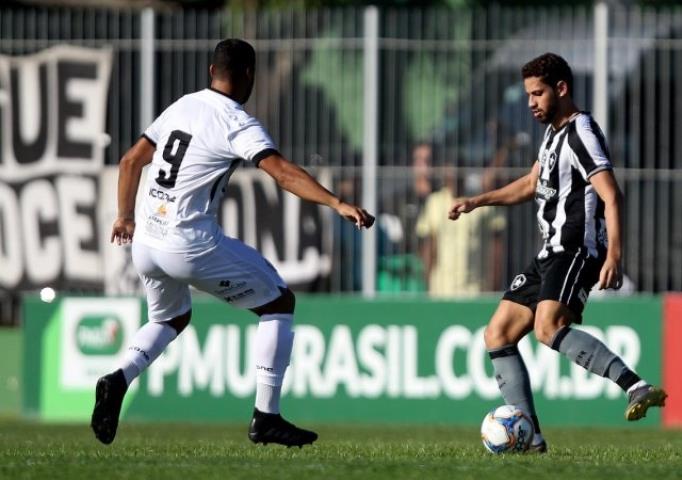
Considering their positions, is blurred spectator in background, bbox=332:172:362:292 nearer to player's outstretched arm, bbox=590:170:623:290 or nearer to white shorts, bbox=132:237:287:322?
white shorts, bbox=132:237:287:322

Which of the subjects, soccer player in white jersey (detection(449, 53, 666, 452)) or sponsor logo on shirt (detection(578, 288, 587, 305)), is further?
sponsor logo on shirt (detection(578, 288, 587, 305))

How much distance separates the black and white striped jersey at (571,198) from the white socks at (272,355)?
1.42 m

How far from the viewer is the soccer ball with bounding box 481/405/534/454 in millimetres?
8883

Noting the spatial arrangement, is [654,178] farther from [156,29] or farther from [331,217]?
[156,29]

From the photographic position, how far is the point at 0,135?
672 inches

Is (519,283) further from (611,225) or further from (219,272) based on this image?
(219,272)

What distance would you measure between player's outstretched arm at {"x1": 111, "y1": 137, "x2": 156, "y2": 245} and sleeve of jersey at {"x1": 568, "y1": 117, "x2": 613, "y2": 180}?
7.10 feet

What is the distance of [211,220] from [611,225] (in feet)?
6.53

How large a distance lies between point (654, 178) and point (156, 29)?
488 cm

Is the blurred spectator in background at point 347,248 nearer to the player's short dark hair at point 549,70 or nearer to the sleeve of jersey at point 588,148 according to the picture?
the player's short dark hair at point 549,70

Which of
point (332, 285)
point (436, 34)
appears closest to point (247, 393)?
point (332, 285)

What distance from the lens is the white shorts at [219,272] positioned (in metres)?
8.80

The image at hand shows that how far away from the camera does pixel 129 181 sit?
9.19 m

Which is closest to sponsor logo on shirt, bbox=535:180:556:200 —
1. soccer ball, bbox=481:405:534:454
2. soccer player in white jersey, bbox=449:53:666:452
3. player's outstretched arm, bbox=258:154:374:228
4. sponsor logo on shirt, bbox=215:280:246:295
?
soccer player in white jersey, bbox=449:53:666:452
